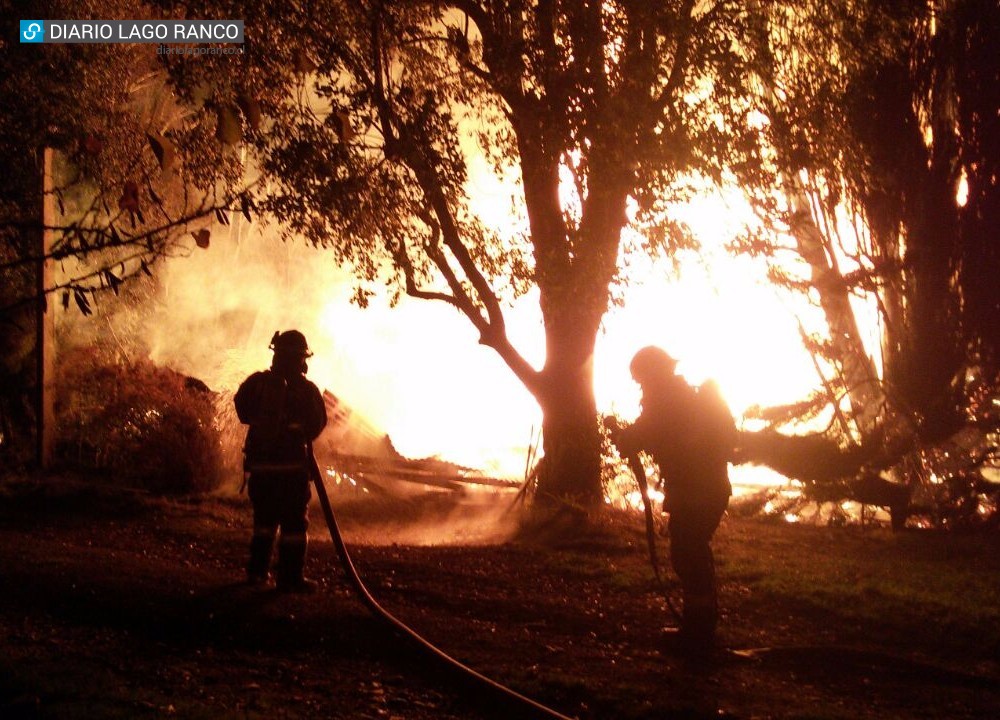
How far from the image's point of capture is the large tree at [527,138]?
985 cm

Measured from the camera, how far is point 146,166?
51.1 feet

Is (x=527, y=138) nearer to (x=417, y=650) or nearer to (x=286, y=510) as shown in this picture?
(x=286, y=510)

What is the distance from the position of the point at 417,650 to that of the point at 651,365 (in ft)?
8.38

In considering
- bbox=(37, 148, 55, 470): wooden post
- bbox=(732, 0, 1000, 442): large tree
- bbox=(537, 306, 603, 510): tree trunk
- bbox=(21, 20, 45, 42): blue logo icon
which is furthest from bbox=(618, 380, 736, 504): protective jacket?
bbox=(21, 20, 45, 42): blue logo icon

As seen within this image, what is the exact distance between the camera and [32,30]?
13242 millimetres

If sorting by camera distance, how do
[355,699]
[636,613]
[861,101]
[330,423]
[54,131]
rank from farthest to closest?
[330,423] < [54,131] < [861,101] < [636,613] < [355,699]

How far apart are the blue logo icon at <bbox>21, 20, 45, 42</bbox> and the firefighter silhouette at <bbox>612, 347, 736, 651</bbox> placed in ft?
37.2

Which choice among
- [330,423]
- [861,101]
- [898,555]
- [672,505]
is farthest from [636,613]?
[330,423]

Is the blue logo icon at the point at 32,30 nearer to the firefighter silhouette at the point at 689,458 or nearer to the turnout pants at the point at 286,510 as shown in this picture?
the turnout pants at the point at 286,510

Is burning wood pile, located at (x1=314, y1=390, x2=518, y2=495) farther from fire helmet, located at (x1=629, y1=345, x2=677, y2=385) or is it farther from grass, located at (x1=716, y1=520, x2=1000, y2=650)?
fire helmet, located at (x1=629, y1=345, x2=677, y2=385)

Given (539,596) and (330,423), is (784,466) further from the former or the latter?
(330,423)

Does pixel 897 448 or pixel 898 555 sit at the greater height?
pixel 897 448

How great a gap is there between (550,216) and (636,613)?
18.4 feet

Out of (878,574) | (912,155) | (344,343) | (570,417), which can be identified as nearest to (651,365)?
(878,574)
